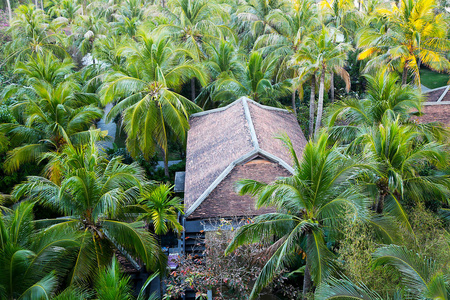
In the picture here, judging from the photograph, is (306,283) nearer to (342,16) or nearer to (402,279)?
(402,279)

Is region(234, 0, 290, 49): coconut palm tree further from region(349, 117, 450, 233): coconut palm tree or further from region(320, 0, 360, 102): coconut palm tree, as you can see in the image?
region(349, 117, 450, 233): coconut palm tree

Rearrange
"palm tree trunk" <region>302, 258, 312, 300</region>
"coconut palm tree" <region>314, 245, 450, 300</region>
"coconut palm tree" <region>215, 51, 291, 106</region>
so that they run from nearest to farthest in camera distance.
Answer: "coconut palm tree" <region>314, 245, 450, 300</region>
"palm tree trunk" <region>302, 258, 312, 300</region>
"coconut palm tree" <region>215, 51, 291, 106</region>

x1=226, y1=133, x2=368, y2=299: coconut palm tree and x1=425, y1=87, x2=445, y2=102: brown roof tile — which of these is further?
x1=425, y1=87, x2=445, y2=102: brown roof tile

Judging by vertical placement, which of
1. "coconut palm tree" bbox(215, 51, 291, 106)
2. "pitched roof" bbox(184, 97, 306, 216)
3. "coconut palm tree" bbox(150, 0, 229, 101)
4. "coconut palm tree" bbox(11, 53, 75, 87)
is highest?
"coconut palm tree" bbox(150, 0, 229, 101)

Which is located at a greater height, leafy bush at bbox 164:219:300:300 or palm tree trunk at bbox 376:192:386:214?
palm tree trunk at bbox 376:192:386:214

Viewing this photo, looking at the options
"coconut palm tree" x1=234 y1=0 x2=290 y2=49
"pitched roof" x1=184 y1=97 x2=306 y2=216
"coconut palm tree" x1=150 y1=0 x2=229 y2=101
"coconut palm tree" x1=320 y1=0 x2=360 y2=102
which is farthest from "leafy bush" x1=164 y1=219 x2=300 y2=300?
"coconut palm tree" x1=320 y1=0 x2=360 y2=102

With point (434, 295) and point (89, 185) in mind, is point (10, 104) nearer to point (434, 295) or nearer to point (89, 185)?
point (89, 185)

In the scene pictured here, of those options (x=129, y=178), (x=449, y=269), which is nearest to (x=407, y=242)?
(x=449, y=269)
